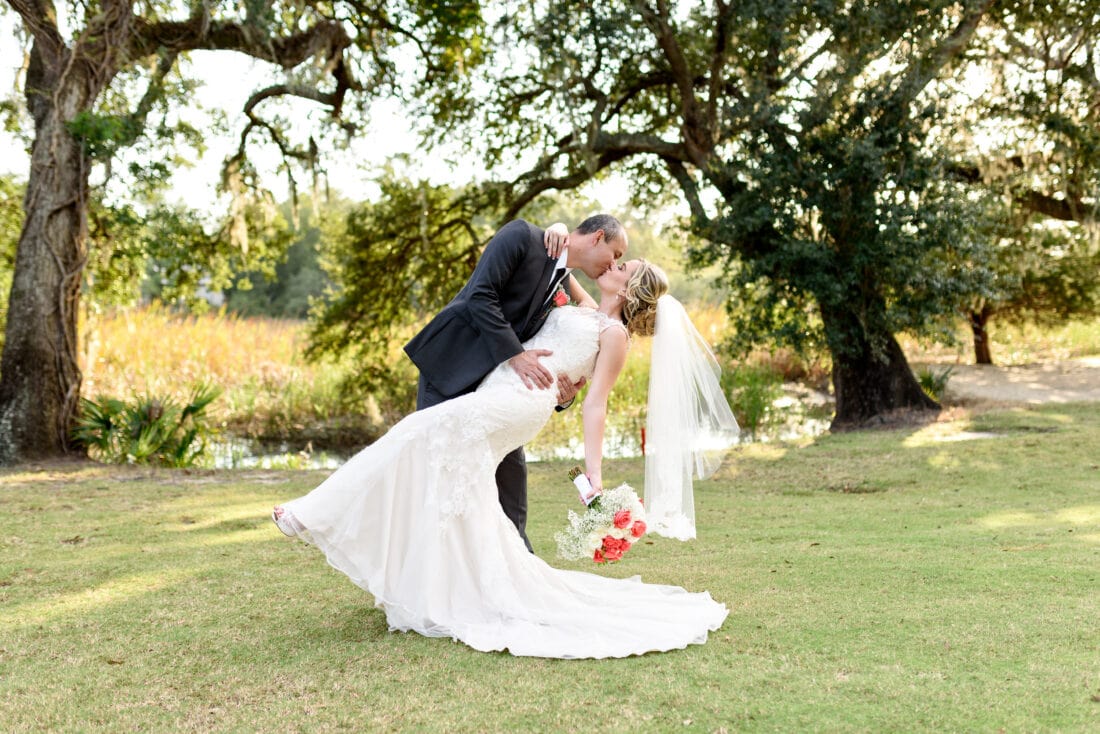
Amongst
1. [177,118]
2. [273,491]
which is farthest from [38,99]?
[273,491]

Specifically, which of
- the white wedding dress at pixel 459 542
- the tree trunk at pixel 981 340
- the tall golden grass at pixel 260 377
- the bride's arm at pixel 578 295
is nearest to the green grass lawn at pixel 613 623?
the white wedding dress at pixel 459 542

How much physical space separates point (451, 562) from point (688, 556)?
6.75ft

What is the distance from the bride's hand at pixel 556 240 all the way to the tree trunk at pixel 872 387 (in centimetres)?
868

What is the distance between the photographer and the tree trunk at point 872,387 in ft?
42.0

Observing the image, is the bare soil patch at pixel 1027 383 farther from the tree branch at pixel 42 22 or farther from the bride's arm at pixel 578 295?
the tree branch at pixel 42 22

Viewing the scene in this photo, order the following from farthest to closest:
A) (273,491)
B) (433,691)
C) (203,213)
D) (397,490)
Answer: (203,213), (273,491), (397,490), (433,691)

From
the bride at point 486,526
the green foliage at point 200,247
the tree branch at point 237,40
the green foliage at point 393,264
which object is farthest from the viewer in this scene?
the green foliage at point 393,264

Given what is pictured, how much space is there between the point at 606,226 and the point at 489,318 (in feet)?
2.28

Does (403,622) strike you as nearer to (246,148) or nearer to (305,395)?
(246,148)

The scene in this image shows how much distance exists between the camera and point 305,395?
1633cm

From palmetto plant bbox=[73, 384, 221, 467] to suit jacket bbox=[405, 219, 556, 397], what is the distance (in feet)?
23.5

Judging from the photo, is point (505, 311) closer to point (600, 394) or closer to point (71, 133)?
point (600, 394)

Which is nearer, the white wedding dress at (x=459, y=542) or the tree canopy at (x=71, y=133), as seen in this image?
the white wedding dress at (x=459, y=542)

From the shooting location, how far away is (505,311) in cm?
468
